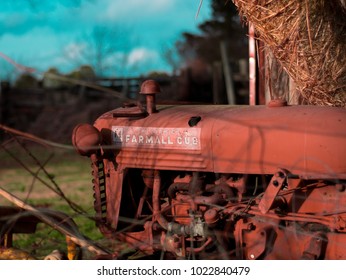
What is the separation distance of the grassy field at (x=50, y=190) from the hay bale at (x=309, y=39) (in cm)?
197

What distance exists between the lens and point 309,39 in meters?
5.03

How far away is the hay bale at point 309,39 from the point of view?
4977 mm

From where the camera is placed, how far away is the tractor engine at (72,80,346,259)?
3.96m

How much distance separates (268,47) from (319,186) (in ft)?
6.04

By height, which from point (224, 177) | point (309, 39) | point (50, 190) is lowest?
point (50, 190)

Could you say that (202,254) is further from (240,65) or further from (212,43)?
(212,43)

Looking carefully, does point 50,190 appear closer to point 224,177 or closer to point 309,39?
point 309,39

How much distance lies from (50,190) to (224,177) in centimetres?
674

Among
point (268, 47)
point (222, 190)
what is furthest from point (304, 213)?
point (268, 47)

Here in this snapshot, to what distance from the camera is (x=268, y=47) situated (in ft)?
18.2

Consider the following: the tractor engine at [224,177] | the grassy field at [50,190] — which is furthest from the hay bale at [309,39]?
the grassy field at [50,190]

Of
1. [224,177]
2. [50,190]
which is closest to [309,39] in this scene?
[224,177]

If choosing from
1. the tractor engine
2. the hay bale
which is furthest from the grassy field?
the hay bale

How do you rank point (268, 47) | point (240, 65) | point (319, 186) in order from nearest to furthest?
point (319, 186) → point (268, 47) → point (240, 65)
